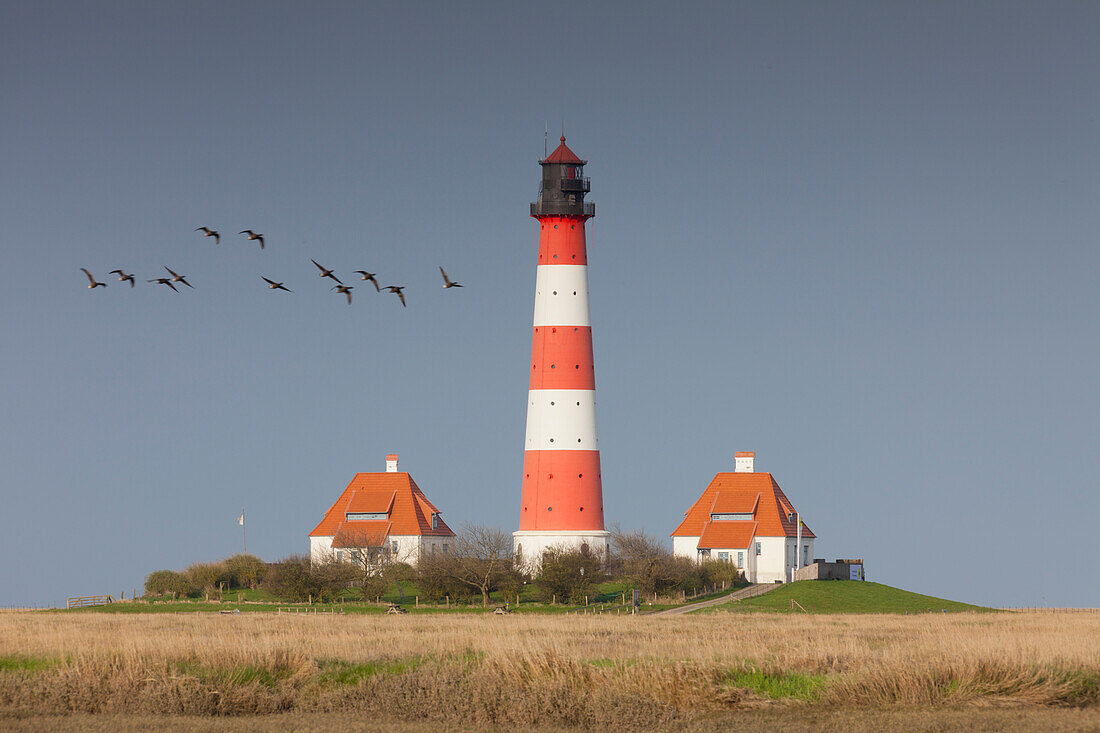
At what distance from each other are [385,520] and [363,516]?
1558mm

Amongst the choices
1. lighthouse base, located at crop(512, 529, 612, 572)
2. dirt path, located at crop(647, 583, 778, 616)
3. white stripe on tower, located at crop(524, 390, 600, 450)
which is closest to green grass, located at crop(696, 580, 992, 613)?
dirt path, located at crop(647, 583, 778, 616)

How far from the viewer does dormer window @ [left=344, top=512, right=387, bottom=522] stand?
88688 mm

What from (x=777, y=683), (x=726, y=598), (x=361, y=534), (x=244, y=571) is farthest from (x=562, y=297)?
(x=777, y=683)

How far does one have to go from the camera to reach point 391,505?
89.3 meters

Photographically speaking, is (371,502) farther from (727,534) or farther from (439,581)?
(727,534)

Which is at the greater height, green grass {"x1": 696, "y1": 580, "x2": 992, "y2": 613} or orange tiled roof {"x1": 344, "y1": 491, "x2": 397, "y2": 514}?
orange tiled roof {"x1": 344, "y1": 491, "x2": 397, "y2": 514}

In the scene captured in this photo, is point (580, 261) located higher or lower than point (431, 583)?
higher

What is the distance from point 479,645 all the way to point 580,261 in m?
42.5

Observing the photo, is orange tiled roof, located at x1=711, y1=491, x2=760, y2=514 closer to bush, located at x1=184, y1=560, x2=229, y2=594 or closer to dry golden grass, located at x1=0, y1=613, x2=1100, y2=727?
bush, located at x1=184, y1=560, x2=229, y2=594

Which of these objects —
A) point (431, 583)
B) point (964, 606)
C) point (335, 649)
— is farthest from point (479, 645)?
point (964, 606)

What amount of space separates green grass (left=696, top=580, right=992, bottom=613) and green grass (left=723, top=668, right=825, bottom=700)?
3533 centimetres

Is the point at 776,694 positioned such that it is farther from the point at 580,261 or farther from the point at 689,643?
the point at 580,261

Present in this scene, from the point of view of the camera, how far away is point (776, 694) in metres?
26.8

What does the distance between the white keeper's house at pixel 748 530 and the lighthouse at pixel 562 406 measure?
10.4 metres
